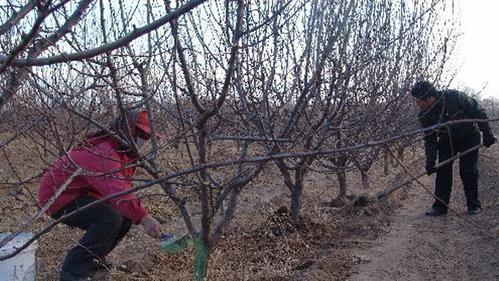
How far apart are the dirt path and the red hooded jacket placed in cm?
166

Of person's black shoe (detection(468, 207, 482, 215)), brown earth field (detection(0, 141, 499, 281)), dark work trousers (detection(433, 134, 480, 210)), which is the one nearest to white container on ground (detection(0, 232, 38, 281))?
brown earth field (detection(0, 141, 499, 281))

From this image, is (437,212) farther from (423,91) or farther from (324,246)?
(324,246)

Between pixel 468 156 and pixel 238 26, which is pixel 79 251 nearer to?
pixel 238 26

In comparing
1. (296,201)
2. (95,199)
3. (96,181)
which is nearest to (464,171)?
(296,201)

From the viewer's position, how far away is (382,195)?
693cm

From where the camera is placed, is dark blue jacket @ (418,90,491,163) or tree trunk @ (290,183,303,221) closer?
tree trunk @ (290,183,303,221)

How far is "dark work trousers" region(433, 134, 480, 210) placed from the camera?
19.7 feet

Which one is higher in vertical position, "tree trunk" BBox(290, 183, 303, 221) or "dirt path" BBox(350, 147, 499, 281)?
"tree trunk" BBox(290, 183, 303, 221)

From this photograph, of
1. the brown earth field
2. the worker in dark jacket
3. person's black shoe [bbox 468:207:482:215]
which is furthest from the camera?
person's black shoe [bbox 468:207:482:215]

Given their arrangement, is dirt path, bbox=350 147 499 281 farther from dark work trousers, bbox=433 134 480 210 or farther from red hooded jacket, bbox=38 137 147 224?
red hooded jacket, bbox=38 137 147 224

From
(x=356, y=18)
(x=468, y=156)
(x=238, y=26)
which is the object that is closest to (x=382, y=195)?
(x=468, y=156)

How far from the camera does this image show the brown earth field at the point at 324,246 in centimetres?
433

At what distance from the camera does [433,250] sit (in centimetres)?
499

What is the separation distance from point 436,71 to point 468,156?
13.3 ft
